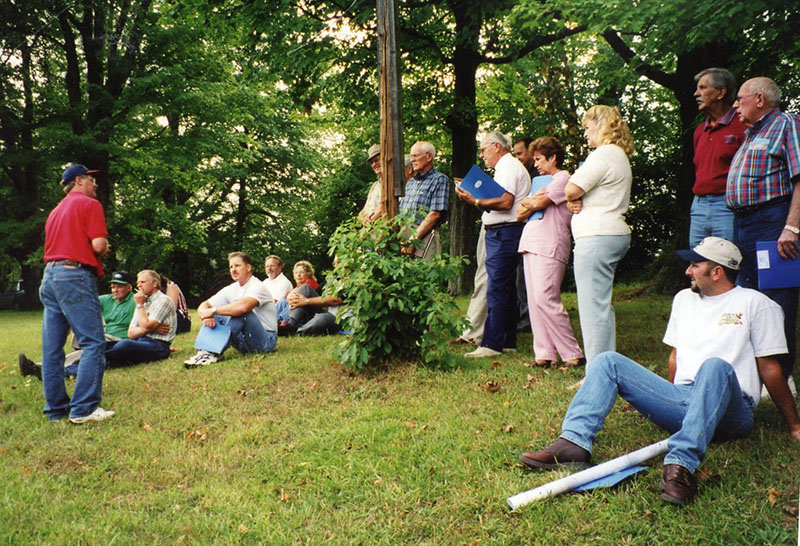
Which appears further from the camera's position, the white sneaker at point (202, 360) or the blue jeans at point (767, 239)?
the white sneaker at point (202, 360)

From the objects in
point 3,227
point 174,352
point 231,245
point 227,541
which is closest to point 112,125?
point 3,227

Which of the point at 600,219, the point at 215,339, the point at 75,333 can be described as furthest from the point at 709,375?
the point at 215,339

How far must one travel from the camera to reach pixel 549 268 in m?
5.46

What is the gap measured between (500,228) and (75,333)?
3857 mm

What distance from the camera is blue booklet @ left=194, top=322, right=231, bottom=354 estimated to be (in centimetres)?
720

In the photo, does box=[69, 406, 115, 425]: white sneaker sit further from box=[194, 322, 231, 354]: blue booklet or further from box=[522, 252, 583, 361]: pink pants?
box=[522, 252, 583, 361]: pink pants

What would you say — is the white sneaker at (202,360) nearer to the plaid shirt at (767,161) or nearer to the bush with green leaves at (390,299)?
the bush with green leaves at (390,299)

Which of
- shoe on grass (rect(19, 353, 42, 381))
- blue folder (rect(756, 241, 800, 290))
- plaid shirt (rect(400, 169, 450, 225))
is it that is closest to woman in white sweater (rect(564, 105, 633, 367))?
blue folder (rect(756, 241, 800, 290))

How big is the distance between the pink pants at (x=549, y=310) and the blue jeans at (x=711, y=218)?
44.9 inches

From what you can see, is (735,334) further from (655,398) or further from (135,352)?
(135,352)

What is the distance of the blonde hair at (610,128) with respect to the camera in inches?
186

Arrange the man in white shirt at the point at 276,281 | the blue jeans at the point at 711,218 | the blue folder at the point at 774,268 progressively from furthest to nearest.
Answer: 1. the man in white shirt at the point at 276,281
2. the blue jeans at the point at 711,218
3. the blue folder at the point at 774,268

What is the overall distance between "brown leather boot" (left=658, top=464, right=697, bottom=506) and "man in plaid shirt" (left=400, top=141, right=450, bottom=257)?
12.2 feet

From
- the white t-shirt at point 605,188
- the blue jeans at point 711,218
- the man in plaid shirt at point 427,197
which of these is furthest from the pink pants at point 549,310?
A: the man in plaid shirt at point 427,197
